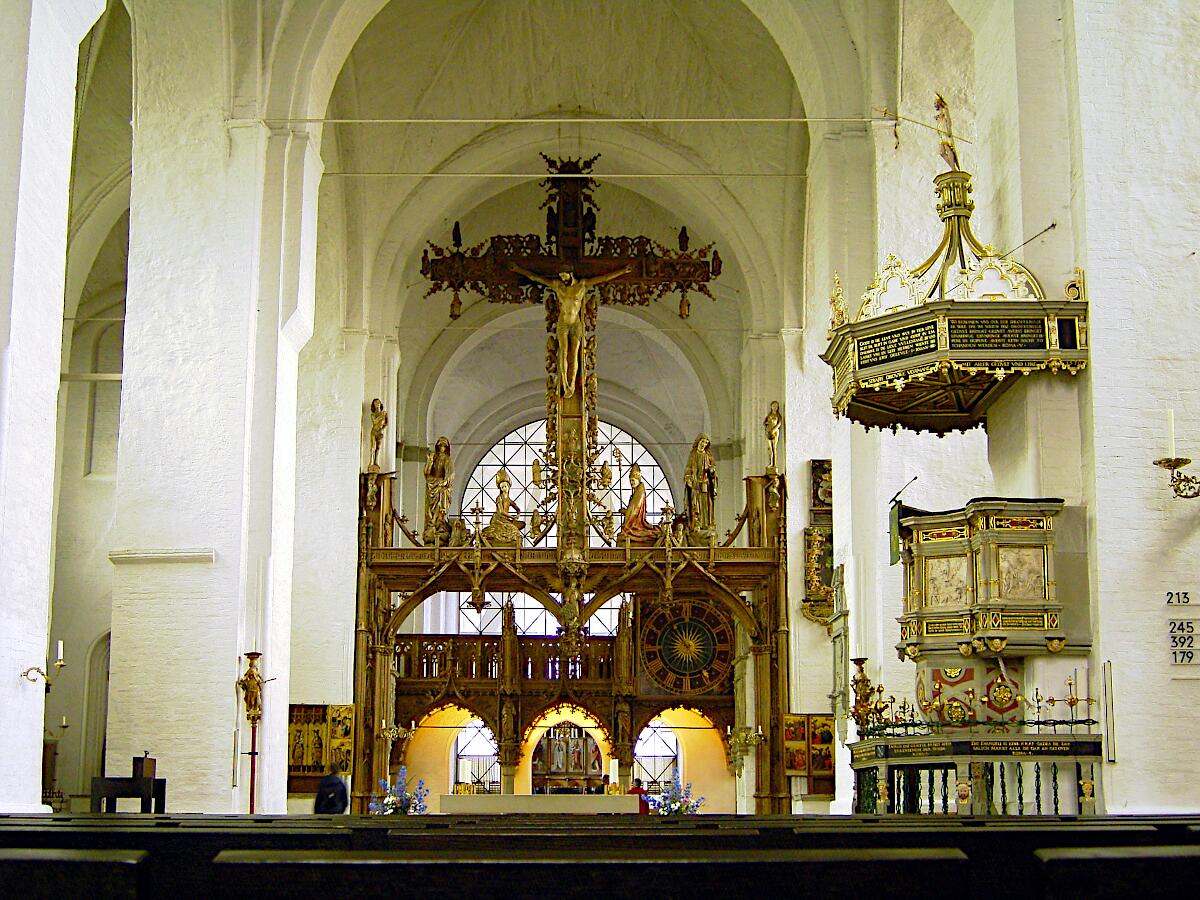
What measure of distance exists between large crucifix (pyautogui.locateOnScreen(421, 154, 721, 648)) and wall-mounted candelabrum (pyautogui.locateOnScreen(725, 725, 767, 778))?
123 inches

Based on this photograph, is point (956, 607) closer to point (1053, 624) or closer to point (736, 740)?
point (1053, 624)

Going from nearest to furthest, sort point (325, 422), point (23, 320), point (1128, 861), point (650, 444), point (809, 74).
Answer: point (1128, 861) → point (23, 320) → point (809, 74) → point (325, 422) → point (650, 444)

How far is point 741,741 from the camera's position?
74.7 ft

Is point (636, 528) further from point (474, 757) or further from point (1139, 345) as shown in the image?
point (474, 757)

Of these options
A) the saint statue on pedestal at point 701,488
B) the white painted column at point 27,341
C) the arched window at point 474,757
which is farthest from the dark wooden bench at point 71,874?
the arched window at point 474,757

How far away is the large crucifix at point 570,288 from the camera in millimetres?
20750

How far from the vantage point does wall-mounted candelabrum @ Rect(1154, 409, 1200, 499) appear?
10117 mm

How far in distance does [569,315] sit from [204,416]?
6809mm

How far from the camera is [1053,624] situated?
10.6 meters

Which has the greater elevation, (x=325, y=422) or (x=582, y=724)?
(x=325, y=422)

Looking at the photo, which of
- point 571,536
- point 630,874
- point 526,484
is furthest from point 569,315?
point 630,874

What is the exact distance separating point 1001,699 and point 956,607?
2.27 ft

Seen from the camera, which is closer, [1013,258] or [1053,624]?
[1053,624]

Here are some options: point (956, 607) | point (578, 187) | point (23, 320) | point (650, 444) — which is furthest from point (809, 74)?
point (650, 444)
